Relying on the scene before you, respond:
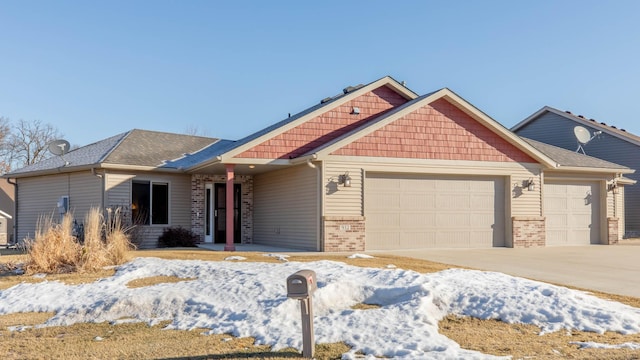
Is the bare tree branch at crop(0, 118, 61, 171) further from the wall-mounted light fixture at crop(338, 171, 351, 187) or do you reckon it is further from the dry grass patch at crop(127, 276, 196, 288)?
the dry grass patch at crop(127, 276, 196, 288)

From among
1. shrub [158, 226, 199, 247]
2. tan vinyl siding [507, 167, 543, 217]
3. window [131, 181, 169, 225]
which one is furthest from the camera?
shrub [158, 226, 199, 247]

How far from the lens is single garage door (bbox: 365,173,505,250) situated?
16594 mm

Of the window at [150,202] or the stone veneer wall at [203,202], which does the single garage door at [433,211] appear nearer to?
the stone veneer wall at [203,202]

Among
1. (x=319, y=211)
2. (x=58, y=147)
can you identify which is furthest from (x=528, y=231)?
(x=58, y=147)

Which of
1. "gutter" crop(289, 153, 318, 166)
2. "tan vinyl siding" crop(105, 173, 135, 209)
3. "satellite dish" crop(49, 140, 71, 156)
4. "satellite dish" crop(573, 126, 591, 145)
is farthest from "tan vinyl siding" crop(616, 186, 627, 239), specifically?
"satellite dish" crop(49, 140, 71, 156)

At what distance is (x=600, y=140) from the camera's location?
26.6 meters

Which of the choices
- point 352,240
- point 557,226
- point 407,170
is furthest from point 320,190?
point 557,226

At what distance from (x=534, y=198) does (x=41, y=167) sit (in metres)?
17.1

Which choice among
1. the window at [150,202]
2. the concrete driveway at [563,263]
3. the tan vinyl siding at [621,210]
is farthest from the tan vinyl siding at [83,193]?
the tan vinyl siding at [621,210]

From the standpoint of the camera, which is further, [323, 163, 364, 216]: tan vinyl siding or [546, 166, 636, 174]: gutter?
[546, 166, 636, 174]: gutter

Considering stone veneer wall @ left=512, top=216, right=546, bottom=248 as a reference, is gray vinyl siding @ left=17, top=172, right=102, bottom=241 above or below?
above

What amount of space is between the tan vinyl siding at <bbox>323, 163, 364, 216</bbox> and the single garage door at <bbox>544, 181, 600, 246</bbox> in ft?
23.3

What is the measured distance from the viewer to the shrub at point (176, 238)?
731 inches

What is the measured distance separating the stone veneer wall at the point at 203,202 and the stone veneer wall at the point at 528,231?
8.73 metres
